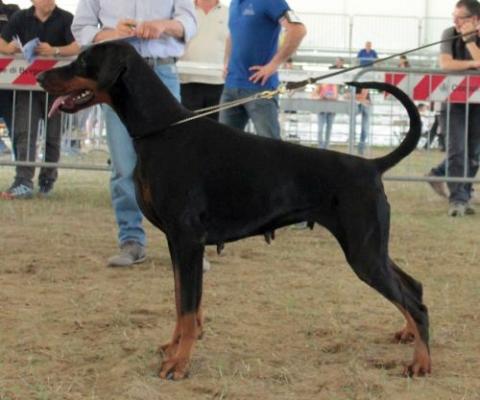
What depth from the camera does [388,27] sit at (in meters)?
22.7

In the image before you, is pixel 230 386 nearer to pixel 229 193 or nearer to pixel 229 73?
pixel 229 193

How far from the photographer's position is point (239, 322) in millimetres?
3939

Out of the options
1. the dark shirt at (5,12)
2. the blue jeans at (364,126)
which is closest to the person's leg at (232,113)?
the dark shirt at (5,12)

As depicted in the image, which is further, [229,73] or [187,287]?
[229,73]

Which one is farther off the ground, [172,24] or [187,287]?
[172,24]

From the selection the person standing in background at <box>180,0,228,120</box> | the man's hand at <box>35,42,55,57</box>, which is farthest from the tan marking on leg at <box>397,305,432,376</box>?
the man's hand at <box>35,42,55,57</box>

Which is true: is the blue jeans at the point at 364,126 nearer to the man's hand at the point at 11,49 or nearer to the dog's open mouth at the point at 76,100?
the man's hand at the point at 11,49

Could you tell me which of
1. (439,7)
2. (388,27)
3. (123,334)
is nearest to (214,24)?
(123,334)

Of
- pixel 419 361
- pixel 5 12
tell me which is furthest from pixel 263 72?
pixel 5 12

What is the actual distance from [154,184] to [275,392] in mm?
918

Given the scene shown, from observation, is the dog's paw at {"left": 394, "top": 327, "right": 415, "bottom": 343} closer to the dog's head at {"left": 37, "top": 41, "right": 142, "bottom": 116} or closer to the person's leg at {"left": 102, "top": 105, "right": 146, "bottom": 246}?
the dog's head at {"left": 37, "top": 41, "right": 142, "bottom": 116}

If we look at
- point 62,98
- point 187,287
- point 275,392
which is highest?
point 62,98

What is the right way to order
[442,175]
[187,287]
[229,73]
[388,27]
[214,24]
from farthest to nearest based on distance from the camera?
1. [388,27]
2. [442,175]
3. [214,24]
4. [229,73]
5. [187,287]

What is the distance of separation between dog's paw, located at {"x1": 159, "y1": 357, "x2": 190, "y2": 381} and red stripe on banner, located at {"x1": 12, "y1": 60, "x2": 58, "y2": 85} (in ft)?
18.8
